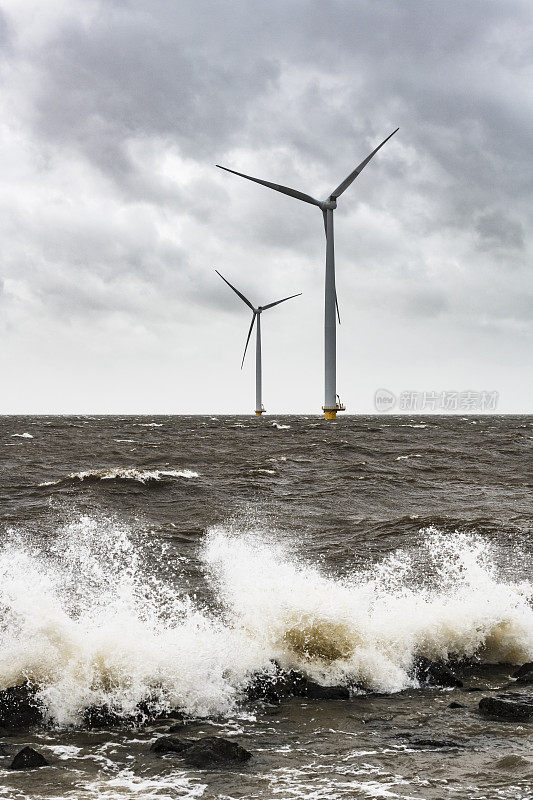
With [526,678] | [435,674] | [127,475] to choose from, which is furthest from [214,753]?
[127,475]

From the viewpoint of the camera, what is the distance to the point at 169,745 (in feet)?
21.2

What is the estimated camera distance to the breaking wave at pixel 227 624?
811 centimetres

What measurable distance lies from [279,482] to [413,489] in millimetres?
4366

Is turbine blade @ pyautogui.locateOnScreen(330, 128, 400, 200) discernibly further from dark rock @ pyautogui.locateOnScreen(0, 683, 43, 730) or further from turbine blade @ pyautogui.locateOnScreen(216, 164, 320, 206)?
dark rock @ pyautogui.locateOnScreen(0, 683, 43, 730)

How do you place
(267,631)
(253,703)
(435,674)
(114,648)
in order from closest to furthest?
(253,703), (114,648), (435,674), (267,631)

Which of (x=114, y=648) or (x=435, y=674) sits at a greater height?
(x=114, y=648)

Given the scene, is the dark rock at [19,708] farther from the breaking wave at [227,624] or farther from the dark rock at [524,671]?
the dark rock at [524,671]

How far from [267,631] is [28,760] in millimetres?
3956

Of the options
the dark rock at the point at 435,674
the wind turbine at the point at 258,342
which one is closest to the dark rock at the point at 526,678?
the dark rock at the point at 435,674

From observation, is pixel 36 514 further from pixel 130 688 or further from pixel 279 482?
pixel 130 688

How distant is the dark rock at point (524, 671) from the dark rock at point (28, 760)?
5640mm

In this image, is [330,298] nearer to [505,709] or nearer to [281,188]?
[281,188]

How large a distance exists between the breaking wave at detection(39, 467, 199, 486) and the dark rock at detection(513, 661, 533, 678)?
51.4ft

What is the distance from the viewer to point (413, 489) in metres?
23.3
